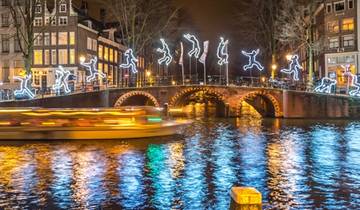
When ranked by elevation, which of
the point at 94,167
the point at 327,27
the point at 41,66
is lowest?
the point at 94,167

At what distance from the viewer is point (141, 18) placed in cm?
6025

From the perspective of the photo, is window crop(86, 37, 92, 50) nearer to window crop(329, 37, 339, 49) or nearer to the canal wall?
the canal wall

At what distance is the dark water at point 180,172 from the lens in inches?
605

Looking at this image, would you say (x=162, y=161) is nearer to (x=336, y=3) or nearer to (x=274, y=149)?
(x=274, y=149)

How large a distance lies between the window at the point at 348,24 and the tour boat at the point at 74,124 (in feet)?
138

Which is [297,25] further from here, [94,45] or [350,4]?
[94,45]

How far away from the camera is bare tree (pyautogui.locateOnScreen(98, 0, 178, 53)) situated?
57.2 m

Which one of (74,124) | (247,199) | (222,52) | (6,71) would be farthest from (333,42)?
(247,199)

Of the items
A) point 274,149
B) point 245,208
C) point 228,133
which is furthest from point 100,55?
point 245,208

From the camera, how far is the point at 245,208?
339 inches

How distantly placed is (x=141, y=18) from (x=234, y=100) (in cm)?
1397

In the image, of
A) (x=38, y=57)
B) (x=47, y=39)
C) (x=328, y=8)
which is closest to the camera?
(x=47, y=39)

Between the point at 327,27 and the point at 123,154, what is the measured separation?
50.4 meters

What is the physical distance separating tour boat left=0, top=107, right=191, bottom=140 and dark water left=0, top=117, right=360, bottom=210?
151cm
